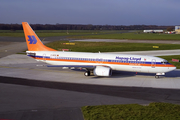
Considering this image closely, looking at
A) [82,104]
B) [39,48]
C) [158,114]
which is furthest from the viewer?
[39,48]

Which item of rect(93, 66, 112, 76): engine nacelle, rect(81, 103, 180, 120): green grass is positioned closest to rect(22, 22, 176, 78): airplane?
rect(93, 66, 112, 76): engine nacelle

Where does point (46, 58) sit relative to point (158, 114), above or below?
above

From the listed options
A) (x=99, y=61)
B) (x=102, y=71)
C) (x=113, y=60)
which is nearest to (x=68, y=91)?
(x=102, y=71)

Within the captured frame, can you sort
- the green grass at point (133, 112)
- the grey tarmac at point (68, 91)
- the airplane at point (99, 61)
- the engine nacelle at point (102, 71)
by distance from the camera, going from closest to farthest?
1. the green grass at point (133, 112)
2. the grey tarmac at point (68, 91)
3. the engine nacelle at point (102, 71)
4. the airplane at point (99, 61)

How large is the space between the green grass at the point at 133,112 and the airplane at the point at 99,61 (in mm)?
10959

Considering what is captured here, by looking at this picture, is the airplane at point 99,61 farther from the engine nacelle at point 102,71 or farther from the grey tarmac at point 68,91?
the grey tarmac at point 68,91

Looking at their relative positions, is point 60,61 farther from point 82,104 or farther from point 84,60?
point 82,104

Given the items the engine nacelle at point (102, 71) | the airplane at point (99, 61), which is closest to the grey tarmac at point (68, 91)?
the engine nacelle at point (102, 71)

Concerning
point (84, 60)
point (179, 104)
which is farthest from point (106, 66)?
point (179, 104)

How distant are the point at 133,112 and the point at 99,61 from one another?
15.1m

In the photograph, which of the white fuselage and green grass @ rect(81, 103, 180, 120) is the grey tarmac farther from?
the white fuselage

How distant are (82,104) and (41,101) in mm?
4383

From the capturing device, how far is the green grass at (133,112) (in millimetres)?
16891

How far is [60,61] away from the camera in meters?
34.0
